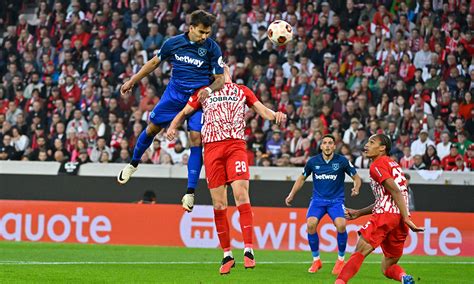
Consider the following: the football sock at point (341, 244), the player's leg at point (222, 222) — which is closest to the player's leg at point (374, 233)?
the player's leg at point (222, 222)

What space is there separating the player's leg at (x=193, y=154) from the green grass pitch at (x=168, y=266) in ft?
3.08

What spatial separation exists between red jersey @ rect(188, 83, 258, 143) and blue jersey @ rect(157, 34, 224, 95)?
0.45 meters

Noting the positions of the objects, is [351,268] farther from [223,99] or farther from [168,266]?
[168,266]

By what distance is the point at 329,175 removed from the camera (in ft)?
55.8

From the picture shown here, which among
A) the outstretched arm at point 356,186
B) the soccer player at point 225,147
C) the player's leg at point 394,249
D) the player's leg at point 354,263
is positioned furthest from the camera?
the outstretched arm at point 356,186

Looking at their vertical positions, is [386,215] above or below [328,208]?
above

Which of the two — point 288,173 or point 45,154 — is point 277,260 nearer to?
point 288,173

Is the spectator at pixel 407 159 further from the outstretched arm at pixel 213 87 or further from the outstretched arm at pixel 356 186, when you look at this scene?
the outstretched arm at pixel 213 87

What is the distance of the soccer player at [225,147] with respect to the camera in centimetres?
1338

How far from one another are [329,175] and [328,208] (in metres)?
0.53

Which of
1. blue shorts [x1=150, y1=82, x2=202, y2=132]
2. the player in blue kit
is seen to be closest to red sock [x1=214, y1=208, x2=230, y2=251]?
blue shorts [x1=150, y1=82, x2=202, y2=132]

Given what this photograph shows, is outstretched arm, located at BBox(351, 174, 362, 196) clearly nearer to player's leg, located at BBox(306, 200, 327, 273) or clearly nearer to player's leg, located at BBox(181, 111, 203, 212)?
player's leg, located at BBox(306, 200, 327, 273)

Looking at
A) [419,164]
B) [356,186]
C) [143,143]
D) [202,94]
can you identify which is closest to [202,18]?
[202,94]

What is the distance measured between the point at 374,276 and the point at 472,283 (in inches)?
58.1
